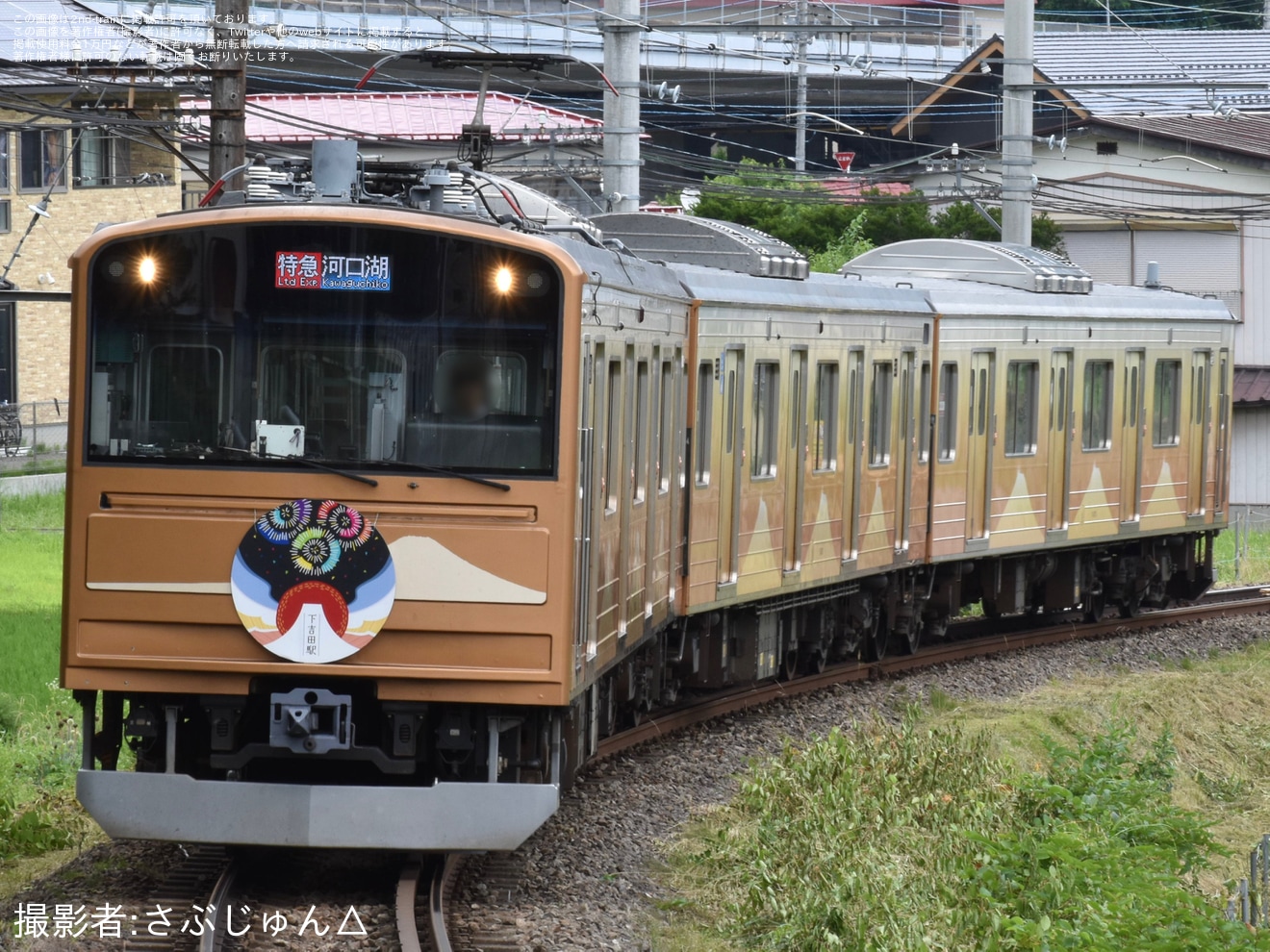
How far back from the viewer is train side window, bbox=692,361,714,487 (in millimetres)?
11188

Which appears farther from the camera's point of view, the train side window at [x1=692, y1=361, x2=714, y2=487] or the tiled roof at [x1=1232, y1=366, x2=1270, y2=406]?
the tiled roof at [x1=1232, y1=366, x2=1270, y2=406]

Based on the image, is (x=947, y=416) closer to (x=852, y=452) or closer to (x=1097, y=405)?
(x=852, y=452)

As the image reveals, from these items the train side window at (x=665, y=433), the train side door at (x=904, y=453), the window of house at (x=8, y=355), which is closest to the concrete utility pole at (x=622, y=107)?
the train side door at (x=904, y=453)

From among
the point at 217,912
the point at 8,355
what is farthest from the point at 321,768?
the point at 8,355

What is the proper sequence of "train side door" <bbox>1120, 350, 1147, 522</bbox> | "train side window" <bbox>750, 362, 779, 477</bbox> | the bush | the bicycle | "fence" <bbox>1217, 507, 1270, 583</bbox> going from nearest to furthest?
1. the bush
2. "train side window" <bbox>750, 362, 779, 477</bbox>
3. "train side door" <bbox>1120, 350, 1147, 522</bbox>
4. "fence" <bbox>1217, 507, 1270, 583</bbox>
5. the bicycle

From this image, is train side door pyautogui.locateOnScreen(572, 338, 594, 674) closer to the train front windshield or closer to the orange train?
the orange train

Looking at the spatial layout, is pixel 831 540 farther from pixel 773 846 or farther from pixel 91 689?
pixel 91 689

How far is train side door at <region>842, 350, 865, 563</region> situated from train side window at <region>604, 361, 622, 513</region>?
16.6 ft

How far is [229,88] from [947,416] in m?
6.00

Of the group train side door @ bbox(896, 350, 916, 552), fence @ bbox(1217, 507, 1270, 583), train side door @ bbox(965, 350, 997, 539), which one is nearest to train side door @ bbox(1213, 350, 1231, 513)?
fence @ bbox(1217, 507, 1270, 583)

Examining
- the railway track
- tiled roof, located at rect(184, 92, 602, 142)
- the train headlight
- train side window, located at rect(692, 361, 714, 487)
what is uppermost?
tiled roof, located at rect(184, 92, 602, 142)

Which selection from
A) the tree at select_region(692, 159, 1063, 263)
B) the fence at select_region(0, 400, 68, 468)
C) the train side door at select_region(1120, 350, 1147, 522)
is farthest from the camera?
the tree at select_region(692, 159, 1063, 263)

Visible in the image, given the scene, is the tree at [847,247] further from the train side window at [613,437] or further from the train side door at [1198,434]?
the train side window at [613,437]

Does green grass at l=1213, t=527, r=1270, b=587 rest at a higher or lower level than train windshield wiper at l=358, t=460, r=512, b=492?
lower
